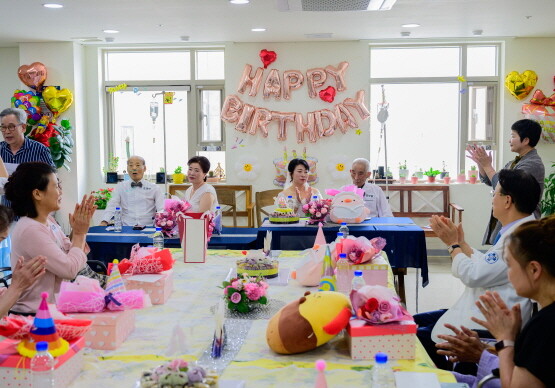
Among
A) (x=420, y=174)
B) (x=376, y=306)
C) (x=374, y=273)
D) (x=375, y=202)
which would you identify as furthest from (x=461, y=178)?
(x=376, y=306)

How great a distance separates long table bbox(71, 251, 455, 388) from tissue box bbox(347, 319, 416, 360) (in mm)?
28

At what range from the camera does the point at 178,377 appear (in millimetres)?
1431

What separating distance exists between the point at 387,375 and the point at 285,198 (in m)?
3.94

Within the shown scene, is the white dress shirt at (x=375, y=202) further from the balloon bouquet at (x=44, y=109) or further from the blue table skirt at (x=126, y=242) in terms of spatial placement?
the balloon bouquet at (x=44, y=109)

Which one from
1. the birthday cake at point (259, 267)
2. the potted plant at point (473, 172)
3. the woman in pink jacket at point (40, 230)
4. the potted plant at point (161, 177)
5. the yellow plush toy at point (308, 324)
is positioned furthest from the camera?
the potted plant at point (161, 177)

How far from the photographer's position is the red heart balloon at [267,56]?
7953mm

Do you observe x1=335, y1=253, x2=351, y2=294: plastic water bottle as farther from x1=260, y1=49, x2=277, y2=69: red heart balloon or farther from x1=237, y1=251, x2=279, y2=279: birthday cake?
x1=260, y1=49, x2=277, y2=69: red heart balloon

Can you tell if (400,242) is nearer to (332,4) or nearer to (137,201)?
(332,4)

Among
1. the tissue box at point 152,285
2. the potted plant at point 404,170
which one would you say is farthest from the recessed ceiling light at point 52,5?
the potted plant at point 404,170

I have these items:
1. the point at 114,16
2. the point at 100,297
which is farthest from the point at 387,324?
the point at 114,16

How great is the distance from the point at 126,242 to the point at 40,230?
1.90 m

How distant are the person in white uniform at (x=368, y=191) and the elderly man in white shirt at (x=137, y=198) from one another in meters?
1.78

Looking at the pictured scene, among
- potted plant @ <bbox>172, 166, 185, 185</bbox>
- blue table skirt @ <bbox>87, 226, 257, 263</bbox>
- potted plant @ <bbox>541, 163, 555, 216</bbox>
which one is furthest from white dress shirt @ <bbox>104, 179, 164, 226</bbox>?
potted plant @ <bbox>541, 163, 555, 216</bbox>

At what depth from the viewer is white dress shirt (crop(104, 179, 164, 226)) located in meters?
5.66
